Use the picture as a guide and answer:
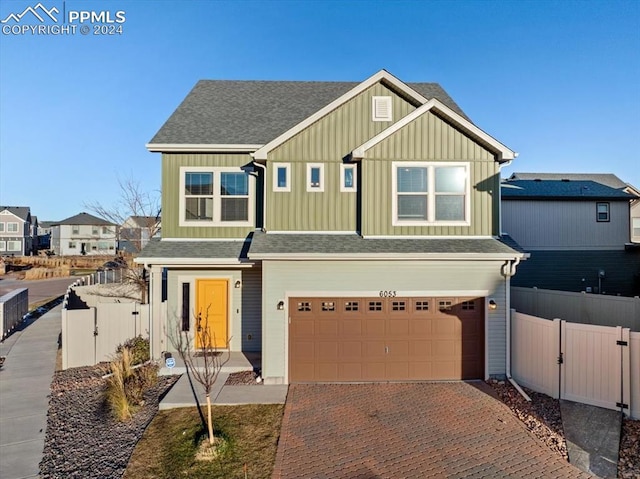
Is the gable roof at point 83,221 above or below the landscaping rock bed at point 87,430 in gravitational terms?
above

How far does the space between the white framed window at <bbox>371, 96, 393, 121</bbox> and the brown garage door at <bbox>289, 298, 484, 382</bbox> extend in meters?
5.31

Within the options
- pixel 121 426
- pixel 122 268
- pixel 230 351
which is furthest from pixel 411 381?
pixel 122 268

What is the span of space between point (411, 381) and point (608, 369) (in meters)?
4.10

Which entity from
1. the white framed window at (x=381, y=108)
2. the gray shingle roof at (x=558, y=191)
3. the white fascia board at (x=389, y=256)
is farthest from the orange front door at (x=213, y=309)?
the gray shingle roof at (x=558, y=191)

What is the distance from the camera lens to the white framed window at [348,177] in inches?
398

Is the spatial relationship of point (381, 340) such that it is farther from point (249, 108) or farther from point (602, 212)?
point (602, 212)

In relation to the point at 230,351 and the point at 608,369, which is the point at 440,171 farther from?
the point at 230,351

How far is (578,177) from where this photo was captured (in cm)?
2530

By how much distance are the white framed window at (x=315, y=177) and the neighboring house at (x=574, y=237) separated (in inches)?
519

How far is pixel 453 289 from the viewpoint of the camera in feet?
30.4

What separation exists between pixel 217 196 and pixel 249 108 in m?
3.91

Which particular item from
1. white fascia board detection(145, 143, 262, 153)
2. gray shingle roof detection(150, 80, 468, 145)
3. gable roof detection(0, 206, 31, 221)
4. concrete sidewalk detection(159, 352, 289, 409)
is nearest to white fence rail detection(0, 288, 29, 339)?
concrete sidewalk detection(159, 352, 289, 409)

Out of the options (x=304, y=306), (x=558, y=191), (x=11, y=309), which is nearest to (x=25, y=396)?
(x=304, y=306)

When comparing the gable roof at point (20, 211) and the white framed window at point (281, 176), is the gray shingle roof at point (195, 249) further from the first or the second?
the gable roof at point (20, 211)
